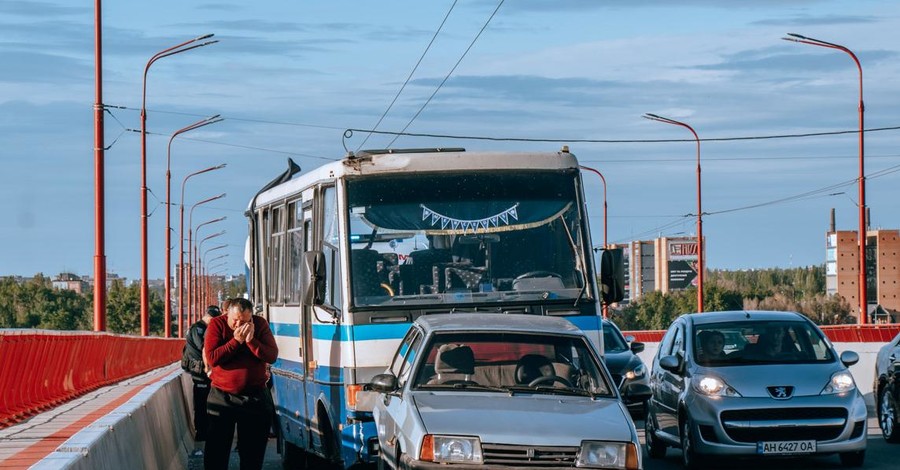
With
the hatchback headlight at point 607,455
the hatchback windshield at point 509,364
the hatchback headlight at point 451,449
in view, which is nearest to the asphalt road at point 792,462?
the hatchback windshield at point 509,364

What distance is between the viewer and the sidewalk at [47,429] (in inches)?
435

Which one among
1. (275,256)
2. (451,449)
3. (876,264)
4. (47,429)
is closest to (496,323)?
(451,449)

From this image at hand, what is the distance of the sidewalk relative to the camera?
11.1m

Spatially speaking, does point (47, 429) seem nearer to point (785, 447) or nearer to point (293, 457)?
point (293, 457)

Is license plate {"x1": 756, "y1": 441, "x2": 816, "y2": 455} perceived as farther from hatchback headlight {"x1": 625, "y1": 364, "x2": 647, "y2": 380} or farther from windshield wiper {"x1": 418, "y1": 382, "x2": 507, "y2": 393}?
hatchback headlight {"x1": 625, "y1": 364, "x2": 647, "y2": 380}

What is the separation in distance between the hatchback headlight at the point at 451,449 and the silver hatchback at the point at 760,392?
19.4 ft

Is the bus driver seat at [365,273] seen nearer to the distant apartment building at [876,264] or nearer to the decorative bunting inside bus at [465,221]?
the decorative bunting inside bus at [465,221]

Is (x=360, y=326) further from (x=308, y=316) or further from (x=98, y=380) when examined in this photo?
(x=98, y=380)

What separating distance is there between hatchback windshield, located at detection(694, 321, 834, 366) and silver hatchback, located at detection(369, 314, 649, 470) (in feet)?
15.1

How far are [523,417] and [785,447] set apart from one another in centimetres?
570

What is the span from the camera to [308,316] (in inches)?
559

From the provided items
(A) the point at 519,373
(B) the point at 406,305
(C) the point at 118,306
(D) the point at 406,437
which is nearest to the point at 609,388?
(A) the point at 519,373

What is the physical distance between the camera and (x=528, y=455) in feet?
30.2

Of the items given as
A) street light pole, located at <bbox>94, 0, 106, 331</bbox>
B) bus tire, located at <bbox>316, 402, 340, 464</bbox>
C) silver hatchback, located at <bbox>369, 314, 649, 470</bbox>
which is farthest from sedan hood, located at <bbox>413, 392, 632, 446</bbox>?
street light pole, located at <bbox>94, 0, 106, 331</bbox>
